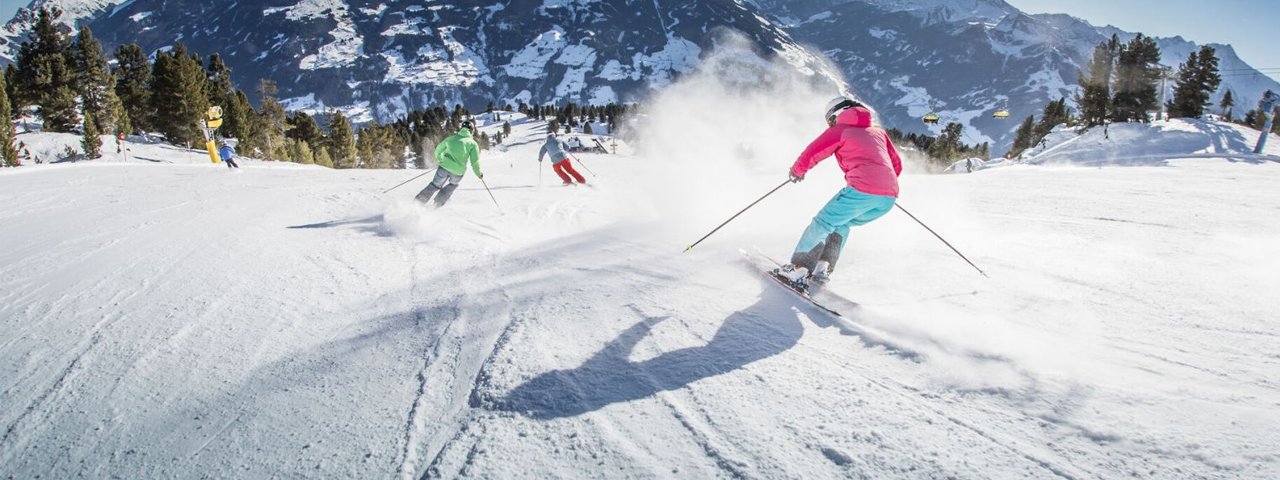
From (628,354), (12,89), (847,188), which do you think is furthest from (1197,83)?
(12,89)

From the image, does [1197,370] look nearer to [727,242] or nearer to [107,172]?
[727,242]

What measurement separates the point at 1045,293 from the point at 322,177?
611 inches

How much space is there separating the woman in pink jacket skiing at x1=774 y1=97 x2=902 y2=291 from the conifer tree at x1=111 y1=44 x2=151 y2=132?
5072 cm

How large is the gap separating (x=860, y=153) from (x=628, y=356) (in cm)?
280

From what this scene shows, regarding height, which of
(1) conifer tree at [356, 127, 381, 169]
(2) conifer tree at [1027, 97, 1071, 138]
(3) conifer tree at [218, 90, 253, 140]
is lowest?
(1) conifer tree at [356, 127, 381, 169]

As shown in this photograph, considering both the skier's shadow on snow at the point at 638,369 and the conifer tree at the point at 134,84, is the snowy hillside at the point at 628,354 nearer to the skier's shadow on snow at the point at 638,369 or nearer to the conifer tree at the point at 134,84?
the skier's shadow on snow at the point at 638,369

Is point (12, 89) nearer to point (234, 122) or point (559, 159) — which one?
point (234, 122)

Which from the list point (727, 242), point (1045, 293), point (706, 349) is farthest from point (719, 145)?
point (706, 349)

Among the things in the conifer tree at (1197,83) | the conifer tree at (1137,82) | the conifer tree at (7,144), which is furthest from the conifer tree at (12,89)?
the conifer tree at (1197,83)

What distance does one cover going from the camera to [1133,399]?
2.44 meters

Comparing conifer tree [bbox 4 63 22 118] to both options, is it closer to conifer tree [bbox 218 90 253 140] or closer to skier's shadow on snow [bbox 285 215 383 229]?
conifer tree [bbox 218 90 253 140]

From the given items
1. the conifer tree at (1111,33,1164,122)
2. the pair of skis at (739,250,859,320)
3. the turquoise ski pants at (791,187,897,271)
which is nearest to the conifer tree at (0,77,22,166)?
the pair of skis at (739,250,859,320)

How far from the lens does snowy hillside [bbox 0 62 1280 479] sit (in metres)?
2.09

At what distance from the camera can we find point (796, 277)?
4246 millimetres
